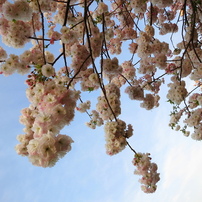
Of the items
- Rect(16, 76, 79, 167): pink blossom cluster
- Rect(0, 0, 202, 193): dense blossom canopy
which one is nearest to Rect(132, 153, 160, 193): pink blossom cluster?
Rect(0, 0, 202, 193): dense blossom canopy

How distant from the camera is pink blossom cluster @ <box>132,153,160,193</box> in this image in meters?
3.10

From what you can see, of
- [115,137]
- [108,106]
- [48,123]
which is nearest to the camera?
[48,123]

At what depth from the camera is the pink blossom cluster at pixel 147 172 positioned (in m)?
3.10

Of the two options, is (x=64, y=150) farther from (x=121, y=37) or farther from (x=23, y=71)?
(x=121, y=37)

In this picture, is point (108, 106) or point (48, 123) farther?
point (108, 106)

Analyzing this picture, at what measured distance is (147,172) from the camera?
3176 millimetres

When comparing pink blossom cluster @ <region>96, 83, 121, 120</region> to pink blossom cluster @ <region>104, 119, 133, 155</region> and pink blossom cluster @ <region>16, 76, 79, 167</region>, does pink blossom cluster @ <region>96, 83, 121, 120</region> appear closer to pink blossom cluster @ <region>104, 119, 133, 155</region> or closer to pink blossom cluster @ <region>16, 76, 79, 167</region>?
pink blossom cluster @ <region>104, 119, 133, 155</region>

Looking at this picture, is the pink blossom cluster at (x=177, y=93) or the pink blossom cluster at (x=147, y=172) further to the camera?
the pink blossom cluster at (x=177, y=93)

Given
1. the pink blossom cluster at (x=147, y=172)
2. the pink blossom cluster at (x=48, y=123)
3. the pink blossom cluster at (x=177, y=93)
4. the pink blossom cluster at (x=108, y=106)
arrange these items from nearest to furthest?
the pink blossom cluster at (x=48, y=123)
the pink blossom cluster at (x=108, y=106)
the pink blossom cluster at (x=147, y=172)
the pink blossom cluster at (x=177, y=93)

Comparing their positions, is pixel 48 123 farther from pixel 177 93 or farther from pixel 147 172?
pixel 177 93

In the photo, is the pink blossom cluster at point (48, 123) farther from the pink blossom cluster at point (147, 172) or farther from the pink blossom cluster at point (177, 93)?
the pink blossom cluster at point (177, 93)

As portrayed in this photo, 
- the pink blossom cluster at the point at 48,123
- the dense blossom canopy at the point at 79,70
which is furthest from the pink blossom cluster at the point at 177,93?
the pink blossom cluster at the point at 48,123

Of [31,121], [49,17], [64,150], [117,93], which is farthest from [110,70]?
[49,17]

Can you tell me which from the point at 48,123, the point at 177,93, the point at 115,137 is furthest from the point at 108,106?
the point at 48,123
